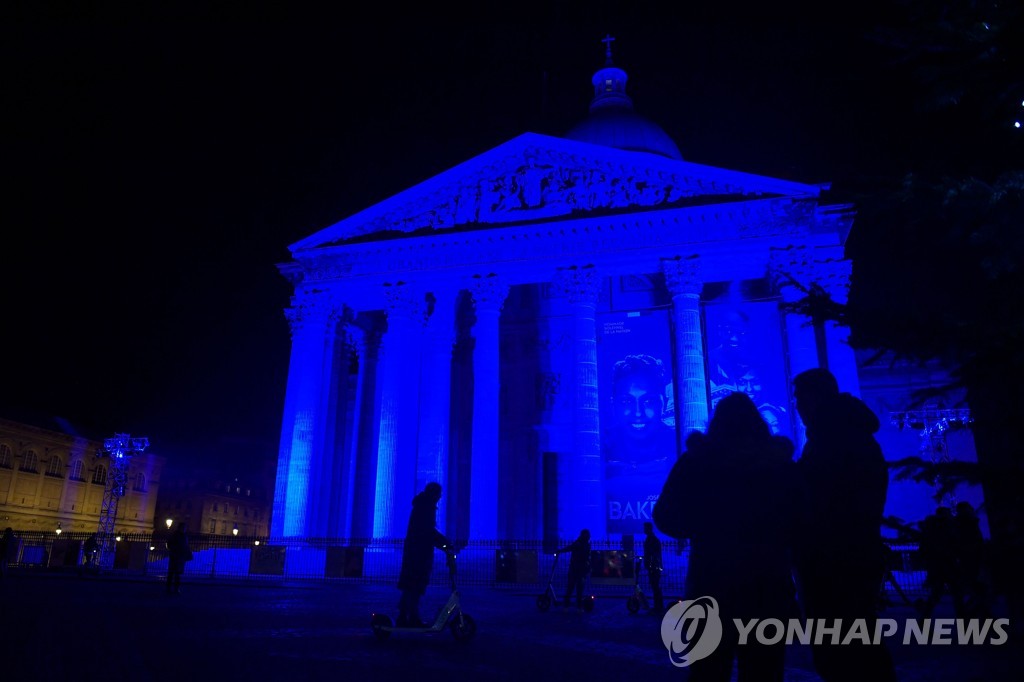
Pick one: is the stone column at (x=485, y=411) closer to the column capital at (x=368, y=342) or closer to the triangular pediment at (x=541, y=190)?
the triangular pediment at (x=541, y=190)

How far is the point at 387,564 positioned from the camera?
2531cm

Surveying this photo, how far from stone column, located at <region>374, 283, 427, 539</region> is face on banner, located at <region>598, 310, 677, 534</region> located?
7487mm

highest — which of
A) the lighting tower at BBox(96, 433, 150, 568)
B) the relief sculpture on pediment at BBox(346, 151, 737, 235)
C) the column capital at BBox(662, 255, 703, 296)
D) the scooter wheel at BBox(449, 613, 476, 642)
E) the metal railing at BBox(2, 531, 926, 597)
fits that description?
the relief sculpture on pediment at BBox(346, 151, 737, 235)

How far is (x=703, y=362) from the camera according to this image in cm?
2698

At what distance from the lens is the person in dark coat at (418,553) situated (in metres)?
9.48

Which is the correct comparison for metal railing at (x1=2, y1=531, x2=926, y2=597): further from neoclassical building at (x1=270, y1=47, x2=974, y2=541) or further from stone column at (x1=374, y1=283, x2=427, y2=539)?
stone column at (x1=374, y1=283, x2=427, y2=539)

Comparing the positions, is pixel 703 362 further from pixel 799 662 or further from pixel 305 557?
pixel 799 662

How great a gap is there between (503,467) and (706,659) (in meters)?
28.2

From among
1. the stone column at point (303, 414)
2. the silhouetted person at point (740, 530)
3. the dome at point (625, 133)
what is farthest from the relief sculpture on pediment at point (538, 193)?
the silhouetted person at point (740, 530)

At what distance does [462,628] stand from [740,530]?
6295 millimetres

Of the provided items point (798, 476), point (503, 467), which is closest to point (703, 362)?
point (503, 467)

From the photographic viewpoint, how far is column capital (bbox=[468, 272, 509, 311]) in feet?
93.9

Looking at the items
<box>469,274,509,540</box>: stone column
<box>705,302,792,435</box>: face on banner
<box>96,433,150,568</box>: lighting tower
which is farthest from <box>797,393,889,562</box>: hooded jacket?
<box>96,433,150,568</box>: lighting tower

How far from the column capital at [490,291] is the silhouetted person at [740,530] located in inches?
964
